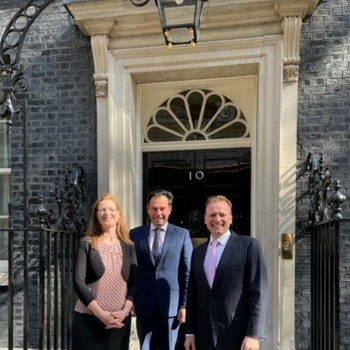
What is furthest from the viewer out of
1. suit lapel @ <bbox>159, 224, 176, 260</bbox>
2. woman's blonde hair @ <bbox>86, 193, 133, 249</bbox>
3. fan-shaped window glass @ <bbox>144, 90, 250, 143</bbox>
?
fan-shaped window glass @ <bbox>144, 90, 250, 143</bbox>

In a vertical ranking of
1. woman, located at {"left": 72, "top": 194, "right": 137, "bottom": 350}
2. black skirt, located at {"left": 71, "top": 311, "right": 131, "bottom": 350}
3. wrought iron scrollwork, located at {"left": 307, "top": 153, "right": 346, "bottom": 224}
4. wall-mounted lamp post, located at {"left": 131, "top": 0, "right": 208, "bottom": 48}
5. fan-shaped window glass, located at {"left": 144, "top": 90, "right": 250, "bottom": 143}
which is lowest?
black skirt, located at {"left": 71, "top": 311, "right": 131, "bottom": 350}

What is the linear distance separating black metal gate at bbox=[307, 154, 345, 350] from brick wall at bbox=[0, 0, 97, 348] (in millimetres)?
2321

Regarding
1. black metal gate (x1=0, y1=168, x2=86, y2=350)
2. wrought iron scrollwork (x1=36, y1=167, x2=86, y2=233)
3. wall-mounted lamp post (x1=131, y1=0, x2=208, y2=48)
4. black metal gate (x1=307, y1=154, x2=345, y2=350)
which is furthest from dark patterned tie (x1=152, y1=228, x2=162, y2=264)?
wall-mounted lamp post (x1=131, y1=0, x2=208, y2=48)

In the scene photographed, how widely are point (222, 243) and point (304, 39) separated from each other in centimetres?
266

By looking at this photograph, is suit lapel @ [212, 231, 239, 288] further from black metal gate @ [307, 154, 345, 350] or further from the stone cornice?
the stone cornice

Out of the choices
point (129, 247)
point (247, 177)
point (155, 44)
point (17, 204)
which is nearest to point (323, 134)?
point (247, 177)

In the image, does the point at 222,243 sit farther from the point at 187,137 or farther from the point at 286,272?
the point at 187,137

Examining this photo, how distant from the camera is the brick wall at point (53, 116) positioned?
4922 millimetres

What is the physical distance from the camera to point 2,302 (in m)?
5.04

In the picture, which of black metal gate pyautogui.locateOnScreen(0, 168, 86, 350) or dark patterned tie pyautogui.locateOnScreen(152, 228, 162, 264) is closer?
dark patterned tie pyautogui.locateOnScreen(152, 228, 162, 264)

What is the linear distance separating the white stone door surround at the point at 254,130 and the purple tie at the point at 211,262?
5.50 ft

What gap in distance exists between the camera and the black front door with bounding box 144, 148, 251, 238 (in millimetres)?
4957

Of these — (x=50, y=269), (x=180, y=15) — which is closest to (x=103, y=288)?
(x=50, y=269)

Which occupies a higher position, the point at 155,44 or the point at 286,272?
the point at 155,44
